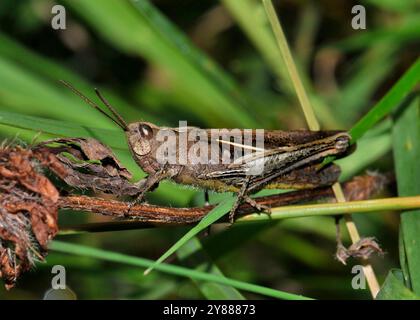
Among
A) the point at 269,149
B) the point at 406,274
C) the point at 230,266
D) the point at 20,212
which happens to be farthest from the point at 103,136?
the point at 230,266

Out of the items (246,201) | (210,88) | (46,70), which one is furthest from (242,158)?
(46,70)

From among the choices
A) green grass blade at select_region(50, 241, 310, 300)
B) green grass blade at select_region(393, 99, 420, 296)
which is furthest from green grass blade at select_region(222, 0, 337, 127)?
green grass blade at select_region(50, 241, 310, 300)

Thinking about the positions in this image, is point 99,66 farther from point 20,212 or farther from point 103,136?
point 20,212

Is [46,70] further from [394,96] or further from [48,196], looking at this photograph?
[394,96]

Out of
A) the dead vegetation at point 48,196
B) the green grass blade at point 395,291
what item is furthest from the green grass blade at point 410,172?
the dead vegetation at point 48,196

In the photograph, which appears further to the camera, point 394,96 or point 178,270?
point 394,96

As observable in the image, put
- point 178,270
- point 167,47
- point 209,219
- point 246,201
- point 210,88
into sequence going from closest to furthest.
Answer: point 209,219 < point 178,270 < point 246,201 < point 167,47 < point 210,88

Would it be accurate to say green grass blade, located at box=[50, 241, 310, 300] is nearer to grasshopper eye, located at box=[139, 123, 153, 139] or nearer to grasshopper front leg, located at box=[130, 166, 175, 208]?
grasshopper front leg, located at box=[130, 166, 175, 208]
